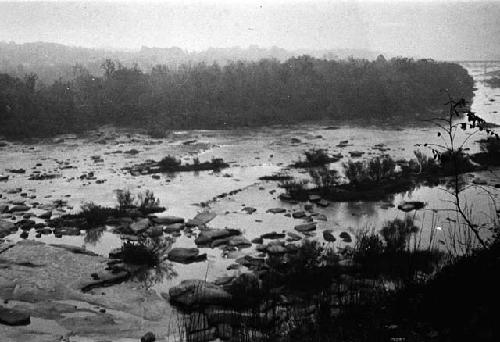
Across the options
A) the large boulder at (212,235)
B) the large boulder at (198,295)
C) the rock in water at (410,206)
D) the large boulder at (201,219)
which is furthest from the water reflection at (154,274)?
the rock in water at (410,206)

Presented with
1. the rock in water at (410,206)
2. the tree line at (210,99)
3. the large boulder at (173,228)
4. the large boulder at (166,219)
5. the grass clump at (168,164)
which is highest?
the tree line at (210,99)

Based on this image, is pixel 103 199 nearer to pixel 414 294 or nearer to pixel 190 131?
pixel 414 294

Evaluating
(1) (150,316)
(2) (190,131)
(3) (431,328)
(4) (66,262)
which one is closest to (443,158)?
(3) (431,328)

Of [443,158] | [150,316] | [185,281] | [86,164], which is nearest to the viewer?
[443,158]

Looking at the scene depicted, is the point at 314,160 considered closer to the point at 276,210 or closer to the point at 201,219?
the point at 276,210

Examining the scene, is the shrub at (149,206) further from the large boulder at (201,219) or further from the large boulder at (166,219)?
the large boulder at (201,219)

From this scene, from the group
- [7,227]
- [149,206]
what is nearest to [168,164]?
[149,206]

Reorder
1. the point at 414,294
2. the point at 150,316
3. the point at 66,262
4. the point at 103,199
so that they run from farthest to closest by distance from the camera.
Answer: the point at 103,199, the point at 66,262, the point at 150,316, the point at 414,294
